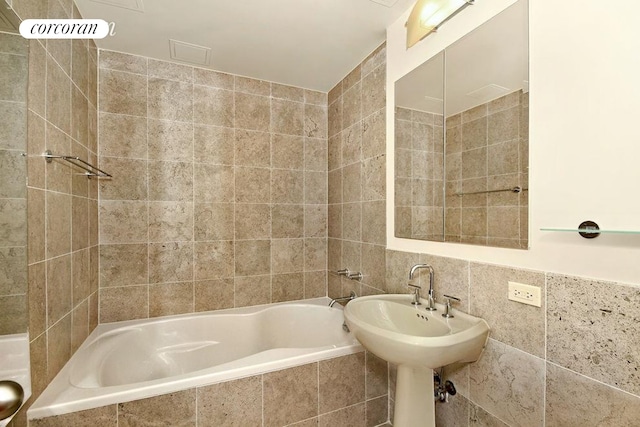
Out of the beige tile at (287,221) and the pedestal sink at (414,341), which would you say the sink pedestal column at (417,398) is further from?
the beige tile at (287,221)

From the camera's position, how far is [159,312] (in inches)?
83.4

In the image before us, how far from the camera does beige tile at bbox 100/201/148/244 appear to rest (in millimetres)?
1986

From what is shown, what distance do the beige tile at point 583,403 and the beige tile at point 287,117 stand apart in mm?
2299

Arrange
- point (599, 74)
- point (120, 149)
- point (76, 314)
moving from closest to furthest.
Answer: point (599, 74)
point (76, 314)
point (120, 149)

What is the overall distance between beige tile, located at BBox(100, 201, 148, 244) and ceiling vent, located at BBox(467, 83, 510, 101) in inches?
89.3

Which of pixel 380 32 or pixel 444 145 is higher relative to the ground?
pixel 380 32

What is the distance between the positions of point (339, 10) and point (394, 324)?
5.86 ft

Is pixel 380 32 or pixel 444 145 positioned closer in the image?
pixel 444 145

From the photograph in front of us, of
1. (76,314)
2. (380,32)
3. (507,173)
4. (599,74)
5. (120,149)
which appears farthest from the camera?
(120,149)

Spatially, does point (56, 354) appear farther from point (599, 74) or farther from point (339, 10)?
Result: point (599, 74)

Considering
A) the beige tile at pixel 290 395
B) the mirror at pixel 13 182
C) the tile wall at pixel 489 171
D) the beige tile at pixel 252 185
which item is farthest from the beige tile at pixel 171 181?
the tile wall at pixel 489 171

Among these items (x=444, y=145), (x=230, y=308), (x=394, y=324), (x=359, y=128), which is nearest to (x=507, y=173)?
(x=444, y=145)

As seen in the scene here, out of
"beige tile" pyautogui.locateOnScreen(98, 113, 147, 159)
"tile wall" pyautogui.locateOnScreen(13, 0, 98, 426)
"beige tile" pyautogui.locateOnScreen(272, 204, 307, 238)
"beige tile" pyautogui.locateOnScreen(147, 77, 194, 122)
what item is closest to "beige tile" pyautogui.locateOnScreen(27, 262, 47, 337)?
"tile wall" pyautogui.locateOnScreen(13, 0, 98, 426)

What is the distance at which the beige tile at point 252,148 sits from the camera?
2344mm
